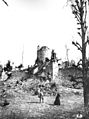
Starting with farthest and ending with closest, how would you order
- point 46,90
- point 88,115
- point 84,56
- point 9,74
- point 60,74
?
1. point 9,74
2. point 60,74
3. point 46,90
4. point 84,56
5. point 88,115

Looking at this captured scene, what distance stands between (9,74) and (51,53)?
11.4 meters

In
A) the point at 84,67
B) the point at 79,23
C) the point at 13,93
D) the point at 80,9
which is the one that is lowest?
the point at 13,93

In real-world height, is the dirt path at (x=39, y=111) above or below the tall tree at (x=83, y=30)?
below

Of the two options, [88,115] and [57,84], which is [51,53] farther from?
[88,115]

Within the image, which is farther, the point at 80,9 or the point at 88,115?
the point at 80,9

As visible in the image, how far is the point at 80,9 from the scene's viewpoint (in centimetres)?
1207

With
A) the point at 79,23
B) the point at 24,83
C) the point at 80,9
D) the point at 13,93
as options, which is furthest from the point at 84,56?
the point at 24,83

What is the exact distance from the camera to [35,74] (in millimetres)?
40125

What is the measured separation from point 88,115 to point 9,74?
34614 mm

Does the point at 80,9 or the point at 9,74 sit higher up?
the point at 80,9

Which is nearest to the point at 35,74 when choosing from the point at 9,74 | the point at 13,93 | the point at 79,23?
the point at 9,74

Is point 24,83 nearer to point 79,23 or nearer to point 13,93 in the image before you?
point 13,93

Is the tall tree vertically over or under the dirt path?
over

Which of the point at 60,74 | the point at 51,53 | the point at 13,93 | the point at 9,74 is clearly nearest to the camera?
the point at 13,93
